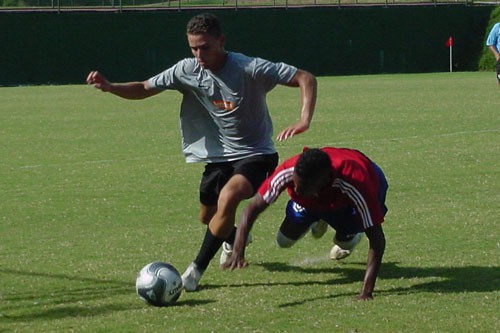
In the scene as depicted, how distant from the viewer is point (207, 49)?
8.12 meters

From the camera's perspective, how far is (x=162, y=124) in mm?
24094

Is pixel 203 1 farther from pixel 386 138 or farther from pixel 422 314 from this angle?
pixel 422 314

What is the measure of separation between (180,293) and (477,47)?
46.0 metres

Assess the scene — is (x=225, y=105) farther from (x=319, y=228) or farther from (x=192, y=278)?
(x=319, y=228)

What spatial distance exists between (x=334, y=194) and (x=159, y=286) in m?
1.46

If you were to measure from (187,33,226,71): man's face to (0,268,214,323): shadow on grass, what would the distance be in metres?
1.78

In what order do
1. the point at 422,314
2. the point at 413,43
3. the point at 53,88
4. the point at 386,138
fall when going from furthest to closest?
the point at 413,43
the point at 53,88
the point at 386,138
the point at 422,314

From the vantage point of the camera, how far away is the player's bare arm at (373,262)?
7.50 metres

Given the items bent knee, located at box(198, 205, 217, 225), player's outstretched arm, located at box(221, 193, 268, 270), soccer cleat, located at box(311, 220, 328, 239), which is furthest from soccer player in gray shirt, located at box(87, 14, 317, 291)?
soccer cleat, located at box(311, 220, 328, 239)

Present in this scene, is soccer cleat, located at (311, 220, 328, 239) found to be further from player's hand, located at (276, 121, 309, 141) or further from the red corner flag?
the red corner flag

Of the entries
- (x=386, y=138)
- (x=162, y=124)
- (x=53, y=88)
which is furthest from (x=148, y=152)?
(x=53, y=88)

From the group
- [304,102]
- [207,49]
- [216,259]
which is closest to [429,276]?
[304,102]

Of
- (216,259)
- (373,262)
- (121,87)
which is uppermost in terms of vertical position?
(121,87)

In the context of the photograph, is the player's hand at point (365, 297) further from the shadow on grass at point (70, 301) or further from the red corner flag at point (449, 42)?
the red corner flag at point (449, 42)
